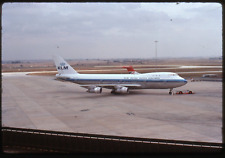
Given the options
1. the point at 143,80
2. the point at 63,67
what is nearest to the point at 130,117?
the point at 143,80

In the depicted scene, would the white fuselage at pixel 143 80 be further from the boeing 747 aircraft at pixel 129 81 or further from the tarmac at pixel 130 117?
the tarmac at pixel 130 117

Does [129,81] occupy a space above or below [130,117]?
above

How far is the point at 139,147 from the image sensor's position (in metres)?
8.84

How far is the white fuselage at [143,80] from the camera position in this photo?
111 ft

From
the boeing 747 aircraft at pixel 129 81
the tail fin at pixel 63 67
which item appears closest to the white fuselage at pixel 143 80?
the boeing 747 aircraft at pixel 129 81

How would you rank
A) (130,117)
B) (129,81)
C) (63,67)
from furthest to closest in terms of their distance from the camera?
1. (63,67)
2. (129,81)
3. (130,117)

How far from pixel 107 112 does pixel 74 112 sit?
3.21 metres

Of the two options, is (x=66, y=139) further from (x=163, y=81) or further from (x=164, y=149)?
(x=163, y=81)

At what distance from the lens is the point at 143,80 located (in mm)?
34281

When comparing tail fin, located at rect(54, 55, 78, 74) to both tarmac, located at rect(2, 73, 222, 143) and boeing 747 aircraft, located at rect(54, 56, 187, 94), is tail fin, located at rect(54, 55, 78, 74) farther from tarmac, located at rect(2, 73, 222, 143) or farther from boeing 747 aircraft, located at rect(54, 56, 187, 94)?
tarmac, located at rect(2, 73, 222, 143)

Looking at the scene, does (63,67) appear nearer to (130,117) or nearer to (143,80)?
(143,80)

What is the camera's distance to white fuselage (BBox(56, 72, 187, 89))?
33750 mm

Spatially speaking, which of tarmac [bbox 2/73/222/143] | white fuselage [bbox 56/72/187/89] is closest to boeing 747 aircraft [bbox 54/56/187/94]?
white fuselage [bbox 56/72/187/89]

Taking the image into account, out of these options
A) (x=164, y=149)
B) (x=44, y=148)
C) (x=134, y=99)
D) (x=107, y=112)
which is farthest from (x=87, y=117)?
(x=164, y=149)
